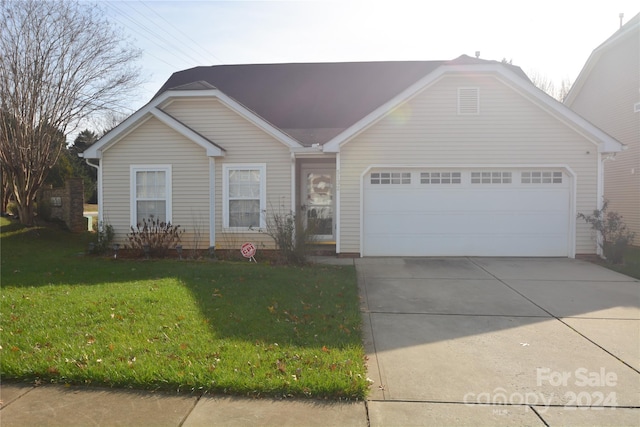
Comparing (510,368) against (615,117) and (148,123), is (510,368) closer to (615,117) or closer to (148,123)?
(148,123)

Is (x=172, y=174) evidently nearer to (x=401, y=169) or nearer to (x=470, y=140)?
(x=401, y=169)

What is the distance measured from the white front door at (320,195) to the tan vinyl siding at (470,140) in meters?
1.95

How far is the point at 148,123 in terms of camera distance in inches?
440

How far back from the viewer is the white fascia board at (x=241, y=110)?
10932 mm

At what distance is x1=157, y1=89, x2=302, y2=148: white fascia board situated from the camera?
10.9 metres

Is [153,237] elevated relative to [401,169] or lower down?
lower down

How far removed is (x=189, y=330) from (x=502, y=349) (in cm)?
354

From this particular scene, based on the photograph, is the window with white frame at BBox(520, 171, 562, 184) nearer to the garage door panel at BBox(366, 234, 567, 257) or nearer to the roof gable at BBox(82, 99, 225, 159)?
the garage door panel at BBox(366, 234, 567, 257)

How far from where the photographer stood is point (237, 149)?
11.3m

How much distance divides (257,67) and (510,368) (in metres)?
16.4

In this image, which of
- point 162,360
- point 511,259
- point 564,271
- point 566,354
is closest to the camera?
point 162,360

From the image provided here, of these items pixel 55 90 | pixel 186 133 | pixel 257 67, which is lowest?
pixel 186 133

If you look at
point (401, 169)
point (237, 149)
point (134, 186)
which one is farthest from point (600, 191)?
point (134, 186)

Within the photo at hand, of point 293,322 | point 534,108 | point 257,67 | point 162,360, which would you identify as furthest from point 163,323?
point 257,67
